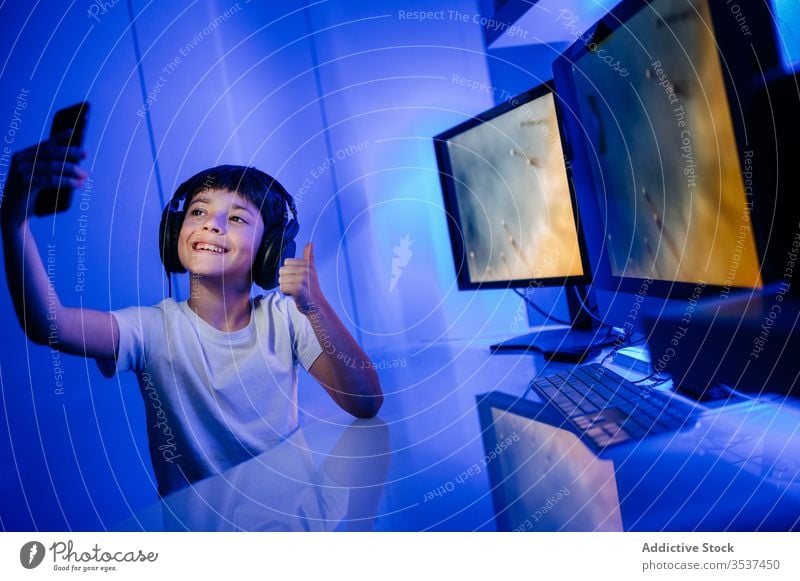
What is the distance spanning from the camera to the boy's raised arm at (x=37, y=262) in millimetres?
524

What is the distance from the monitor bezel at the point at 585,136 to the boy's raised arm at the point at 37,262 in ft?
1.62

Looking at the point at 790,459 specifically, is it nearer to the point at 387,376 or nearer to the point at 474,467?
the point at 474,467

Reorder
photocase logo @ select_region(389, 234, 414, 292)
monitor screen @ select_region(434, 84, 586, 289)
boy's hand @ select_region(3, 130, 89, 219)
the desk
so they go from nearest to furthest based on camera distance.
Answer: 1. the desk
2. boy's hand @ select_region(3, 130, 89, 219)
3. monitor screen @ select_region(434, 84, 586, 289)
4. photocase logo @ select_region(389, 234, 414, 292)

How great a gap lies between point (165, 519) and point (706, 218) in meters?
0.51

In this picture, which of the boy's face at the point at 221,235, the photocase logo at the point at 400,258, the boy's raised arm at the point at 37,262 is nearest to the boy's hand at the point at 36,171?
the boy's raised arm at the point at 37,262

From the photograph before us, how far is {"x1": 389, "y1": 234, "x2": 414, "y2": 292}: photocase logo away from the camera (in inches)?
32.7

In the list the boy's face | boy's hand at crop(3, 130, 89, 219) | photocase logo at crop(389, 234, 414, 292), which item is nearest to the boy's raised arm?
boy's hand at crop(3, 130, 89, 219)

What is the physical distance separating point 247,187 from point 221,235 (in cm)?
5

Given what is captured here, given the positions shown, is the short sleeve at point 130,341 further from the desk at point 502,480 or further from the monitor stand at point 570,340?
the monitor stand at point 570,340

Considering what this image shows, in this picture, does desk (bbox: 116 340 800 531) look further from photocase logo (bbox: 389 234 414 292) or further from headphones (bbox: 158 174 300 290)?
photocase logo (bbox: 389 234 414 292)

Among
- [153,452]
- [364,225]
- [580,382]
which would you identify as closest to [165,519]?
[153,452]

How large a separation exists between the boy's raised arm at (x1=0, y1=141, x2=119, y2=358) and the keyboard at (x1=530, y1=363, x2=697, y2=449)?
0.43 metres
